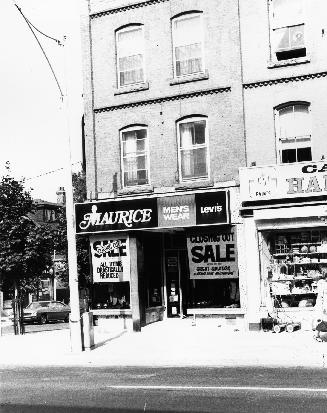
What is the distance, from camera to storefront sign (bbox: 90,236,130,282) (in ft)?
63.9

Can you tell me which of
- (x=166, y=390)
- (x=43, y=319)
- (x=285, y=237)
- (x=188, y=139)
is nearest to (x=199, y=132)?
(x=188, y=139)

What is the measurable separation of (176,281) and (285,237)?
4.11 meters

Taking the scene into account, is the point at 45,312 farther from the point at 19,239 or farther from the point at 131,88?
the point at 131,88

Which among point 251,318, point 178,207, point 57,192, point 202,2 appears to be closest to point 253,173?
point 178,207

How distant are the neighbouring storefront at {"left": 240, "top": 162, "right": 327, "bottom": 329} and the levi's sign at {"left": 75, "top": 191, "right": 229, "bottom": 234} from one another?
0.90 m

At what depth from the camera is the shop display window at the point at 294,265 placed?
17609 millimetres

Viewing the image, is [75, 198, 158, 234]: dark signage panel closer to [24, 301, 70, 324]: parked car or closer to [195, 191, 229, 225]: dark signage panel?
[195, 191, 229, 225]: dark signage panel

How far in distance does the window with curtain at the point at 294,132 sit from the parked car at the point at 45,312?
60.7ft

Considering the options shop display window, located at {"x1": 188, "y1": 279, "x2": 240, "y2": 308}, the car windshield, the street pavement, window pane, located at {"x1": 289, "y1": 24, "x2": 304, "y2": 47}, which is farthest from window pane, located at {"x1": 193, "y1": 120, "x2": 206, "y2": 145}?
the car windshield

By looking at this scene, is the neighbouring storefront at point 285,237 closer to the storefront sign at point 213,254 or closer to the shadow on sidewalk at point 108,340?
the storefront sign at point 213,254

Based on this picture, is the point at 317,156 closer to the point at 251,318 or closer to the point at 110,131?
the point at 251,318

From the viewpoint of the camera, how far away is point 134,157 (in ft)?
65.1

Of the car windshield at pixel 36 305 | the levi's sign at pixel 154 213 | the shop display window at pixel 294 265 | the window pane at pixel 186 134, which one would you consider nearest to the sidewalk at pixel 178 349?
the shop display window at pixel 294 265

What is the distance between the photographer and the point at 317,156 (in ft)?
57.5
